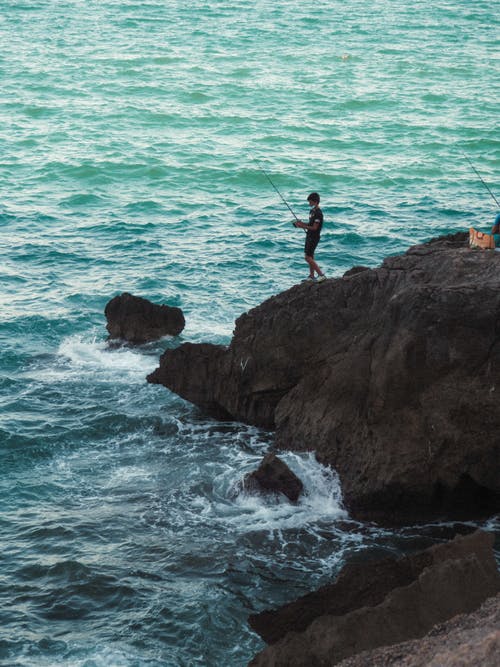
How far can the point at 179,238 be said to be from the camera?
2658 cm

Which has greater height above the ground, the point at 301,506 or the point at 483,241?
the point at 483,241

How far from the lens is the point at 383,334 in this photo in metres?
14.1

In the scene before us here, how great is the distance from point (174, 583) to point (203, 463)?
316cm

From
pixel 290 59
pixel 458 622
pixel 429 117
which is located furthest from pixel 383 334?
pixel 290 59

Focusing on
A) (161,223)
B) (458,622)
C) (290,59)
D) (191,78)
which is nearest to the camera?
(458,622)

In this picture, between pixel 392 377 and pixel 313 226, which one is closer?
pixel 392 377

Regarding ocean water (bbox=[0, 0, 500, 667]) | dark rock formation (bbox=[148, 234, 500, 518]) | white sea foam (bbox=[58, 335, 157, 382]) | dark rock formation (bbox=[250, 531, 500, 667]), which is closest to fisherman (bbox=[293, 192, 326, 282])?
dark rock formation (bbox=[148, 234, 500, 518])

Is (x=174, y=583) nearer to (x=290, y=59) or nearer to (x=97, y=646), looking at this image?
(x=97, y=646)

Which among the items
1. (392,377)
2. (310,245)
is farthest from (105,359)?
(392,377)

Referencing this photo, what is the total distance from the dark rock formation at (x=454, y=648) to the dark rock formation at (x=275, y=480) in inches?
175

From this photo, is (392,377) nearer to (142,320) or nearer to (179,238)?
(142,320)

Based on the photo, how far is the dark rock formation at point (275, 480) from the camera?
13797 millimetres

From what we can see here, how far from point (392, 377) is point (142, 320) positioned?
7568 millimetres

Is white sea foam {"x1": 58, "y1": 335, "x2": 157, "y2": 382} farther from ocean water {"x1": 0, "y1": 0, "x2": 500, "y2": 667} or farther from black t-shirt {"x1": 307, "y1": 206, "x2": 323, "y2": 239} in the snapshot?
black t-shirt {"x1": 307, "y1": 206, "x2": 323, "y2": 239}
